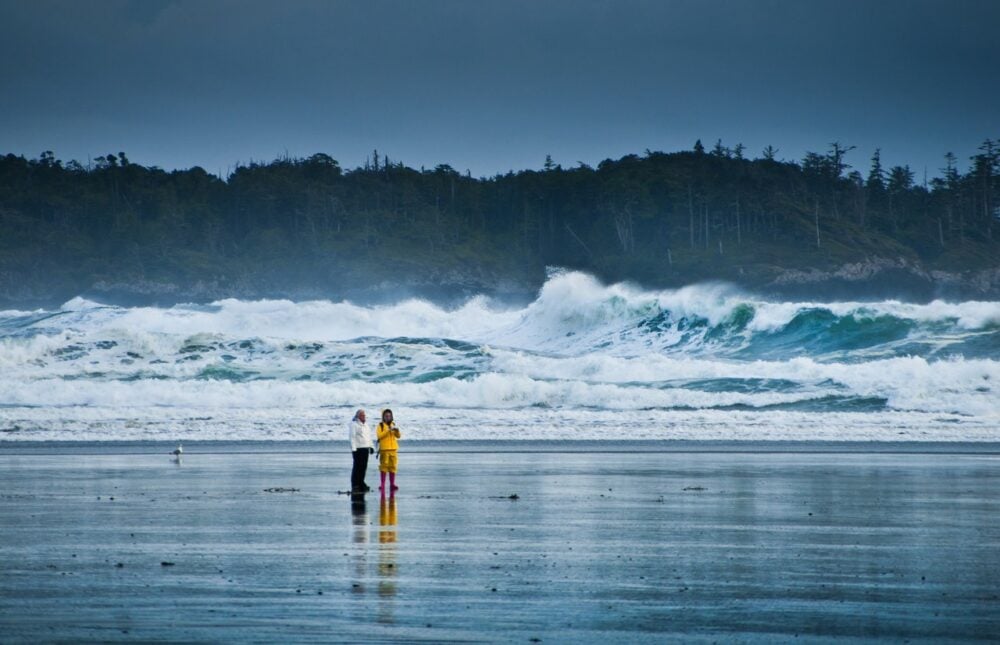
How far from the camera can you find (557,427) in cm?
3484

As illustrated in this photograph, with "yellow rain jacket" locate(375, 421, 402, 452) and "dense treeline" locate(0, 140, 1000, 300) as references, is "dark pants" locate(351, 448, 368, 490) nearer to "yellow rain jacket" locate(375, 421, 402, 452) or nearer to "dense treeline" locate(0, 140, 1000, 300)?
"yellow rain jacket" locate(375, 421, 402, 452)

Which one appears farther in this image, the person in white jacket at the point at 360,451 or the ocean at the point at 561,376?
the ocean at the point at 561,376

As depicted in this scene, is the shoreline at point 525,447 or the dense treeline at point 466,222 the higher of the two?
the dense treeline at point 466,222

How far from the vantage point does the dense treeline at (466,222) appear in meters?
134

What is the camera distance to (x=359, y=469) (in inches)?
763

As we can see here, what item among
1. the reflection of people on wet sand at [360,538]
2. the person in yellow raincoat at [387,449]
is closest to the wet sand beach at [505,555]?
the reflection of people on wet sand at [360,538]

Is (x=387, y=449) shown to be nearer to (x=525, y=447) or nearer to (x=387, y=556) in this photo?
(x=387, y=556)

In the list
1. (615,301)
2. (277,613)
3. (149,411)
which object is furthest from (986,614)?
(615,301)

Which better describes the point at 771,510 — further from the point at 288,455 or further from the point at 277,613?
the point at 288,455

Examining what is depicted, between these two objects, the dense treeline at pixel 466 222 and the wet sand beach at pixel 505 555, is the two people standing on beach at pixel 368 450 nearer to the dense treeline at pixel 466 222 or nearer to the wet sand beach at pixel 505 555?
the wet sand beach at pixel 505 555

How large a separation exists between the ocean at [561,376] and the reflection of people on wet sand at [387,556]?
15.7 metres

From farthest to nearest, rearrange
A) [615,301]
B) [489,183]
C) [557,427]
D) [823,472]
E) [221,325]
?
1. [489,183]
2. [221,325]
3. [615,301]
4. [557,427]
5. [823,472]

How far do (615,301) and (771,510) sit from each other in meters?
58.2

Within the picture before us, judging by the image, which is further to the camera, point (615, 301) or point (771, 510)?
point (615, 301)
